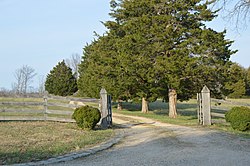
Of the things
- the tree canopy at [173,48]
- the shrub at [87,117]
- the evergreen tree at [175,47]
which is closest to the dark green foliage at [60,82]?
the tree canopy at [173,48]

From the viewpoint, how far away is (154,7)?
21812 mm

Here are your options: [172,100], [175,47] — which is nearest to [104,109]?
[175,47]

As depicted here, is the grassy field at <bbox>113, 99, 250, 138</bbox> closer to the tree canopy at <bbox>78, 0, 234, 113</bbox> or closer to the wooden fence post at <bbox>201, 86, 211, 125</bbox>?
the wooden fence post at <bbox>201, 86, 211, 125</bbox>

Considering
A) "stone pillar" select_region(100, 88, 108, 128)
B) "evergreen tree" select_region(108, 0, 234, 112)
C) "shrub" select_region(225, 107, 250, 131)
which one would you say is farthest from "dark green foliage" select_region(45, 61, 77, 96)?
"shrub" select_region(225, 107, 250, 131)

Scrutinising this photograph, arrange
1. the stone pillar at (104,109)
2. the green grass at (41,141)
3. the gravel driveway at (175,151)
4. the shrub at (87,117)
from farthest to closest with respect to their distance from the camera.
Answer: the stone pillar at (104,109) < the shrub at (87,117) < the green grass at (41,141) < the gravel driveway at (175,151)

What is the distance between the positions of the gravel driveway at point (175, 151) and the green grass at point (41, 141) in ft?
3.01

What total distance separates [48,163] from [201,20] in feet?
55.1

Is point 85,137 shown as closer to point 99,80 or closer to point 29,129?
point 29,129

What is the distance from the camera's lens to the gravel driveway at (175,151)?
7289 mm

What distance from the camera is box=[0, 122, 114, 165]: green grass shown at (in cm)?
794

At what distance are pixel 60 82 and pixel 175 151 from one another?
44292 mm

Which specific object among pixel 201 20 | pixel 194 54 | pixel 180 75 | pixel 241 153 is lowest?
pixel 241 153

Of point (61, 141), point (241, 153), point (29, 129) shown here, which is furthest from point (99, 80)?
point (241, 153)

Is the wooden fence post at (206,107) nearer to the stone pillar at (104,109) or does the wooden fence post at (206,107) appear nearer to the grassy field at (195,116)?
the grassy field at (195,116)
